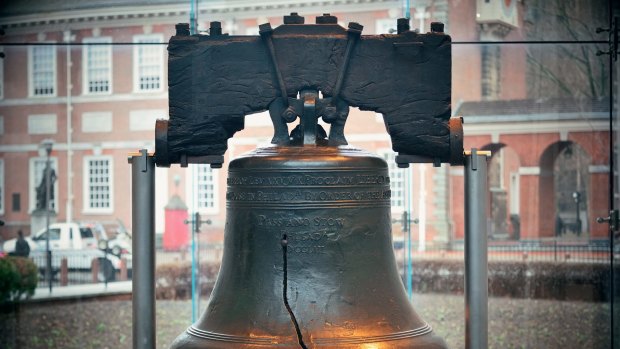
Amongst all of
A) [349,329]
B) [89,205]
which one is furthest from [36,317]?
[349,329]

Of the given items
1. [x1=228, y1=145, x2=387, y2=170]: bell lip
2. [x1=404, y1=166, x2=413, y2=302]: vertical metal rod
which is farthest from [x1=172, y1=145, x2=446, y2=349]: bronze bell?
[x1=404, y1=166, x2=413, y2=302]: vertical metal rod

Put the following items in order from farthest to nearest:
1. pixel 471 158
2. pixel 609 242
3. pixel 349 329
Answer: pixel 609 242, pixel 471 158, pixel 349 329

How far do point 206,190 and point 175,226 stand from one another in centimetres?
32

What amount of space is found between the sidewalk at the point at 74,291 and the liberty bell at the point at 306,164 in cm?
392

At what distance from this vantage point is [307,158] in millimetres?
3805

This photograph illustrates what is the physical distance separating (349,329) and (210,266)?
13.2 ft

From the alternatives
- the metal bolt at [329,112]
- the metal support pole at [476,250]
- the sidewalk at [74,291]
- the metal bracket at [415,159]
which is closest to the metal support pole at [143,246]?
the metal bolt at [329,112]

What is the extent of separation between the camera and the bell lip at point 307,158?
3799 mm

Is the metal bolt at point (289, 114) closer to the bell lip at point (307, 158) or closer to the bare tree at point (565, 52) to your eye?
the bell lip at point (307, 158)

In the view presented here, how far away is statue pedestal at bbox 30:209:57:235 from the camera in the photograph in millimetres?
7762

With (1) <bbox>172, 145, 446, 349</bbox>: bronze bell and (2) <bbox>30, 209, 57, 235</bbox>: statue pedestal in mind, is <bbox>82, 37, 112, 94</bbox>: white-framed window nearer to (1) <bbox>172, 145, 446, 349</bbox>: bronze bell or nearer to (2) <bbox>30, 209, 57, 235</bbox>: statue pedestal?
(2) <bbox>30, 209, 57, 235</bbox>: statue pedestal

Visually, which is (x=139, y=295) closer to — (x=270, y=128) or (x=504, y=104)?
(x=270, y=128)

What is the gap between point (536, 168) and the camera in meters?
7.88

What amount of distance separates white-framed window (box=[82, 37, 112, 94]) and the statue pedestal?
86 cm
